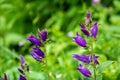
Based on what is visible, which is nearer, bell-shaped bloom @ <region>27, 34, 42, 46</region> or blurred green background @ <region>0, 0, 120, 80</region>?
bell-shaped bloom @ <region>27, 34, 42, 46</region>

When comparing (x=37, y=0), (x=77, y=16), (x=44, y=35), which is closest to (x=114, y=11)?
(x=77, y=16)

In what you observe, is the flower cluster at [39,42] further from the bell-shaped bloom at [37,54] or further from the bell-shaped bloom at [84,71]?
the bell-shaped bloom at [84,71]

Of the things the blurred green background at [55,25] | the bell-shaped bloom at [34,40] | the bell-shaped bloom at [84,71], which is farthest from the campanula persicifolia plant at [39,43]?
the blurred green background at [55,25]

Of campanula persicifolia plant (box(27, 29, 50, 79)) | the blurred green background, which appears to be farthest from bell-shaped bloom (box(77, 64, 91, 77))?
the blurred green background

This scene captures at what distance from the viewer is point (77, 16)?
487 centimetres

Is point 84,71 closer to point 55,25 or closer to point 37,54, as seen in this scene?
point 37,54

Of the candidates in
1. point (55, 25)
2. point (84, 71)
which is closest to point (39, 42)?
point (84, 71)

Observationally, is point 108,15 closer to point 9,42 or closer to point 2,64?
point 9,42

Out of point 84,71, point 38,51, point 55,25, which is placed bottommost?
point 55,25

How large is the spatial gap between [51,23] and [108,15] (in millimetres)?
699

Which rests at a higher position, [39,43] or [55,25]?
[39,43]

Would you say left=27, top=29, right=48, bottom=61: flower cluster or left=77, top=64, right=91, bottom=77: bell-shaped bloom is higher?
left=27, top=29, right=48, bottom=61: flower cluster

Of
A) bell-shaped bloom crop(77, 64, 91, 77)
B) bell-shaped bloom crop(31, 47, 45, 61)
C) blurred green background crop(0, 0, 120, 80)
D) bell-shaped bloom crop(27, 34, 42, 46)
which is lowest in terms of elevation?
blurred green background crop(0, 0, 120, 80)

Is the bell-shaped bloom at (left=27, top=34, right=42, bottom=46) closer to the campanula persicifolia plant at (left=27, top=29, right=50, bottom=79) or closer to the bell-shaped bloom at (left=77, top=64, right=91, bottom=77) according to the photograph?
the campanula persicifolia plant at (left=27, top=29, right=50, bottom=79)
